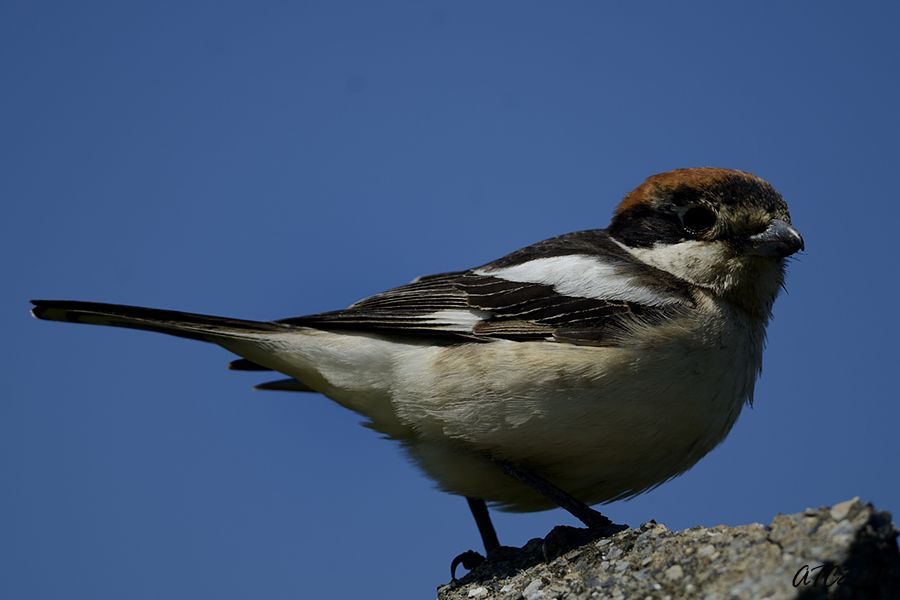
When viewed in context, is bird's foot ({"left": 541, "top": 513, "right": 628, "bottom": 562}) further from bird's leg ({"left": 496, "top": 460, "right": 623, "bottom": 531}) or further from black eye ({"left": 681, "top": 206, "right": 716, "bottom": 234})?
black eye ({"left": 681, "top": 206, "right": 716, "bottom": 234})

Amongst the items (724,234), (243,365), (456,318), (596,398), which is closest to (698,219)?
(724,234)

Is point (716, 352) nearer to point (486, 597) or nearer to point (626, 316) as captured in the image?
point (626, 316)

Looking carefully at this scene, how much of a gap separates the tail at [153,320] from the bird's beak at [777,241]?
2.89m

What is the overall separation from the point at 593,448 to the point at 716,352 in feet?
2.84

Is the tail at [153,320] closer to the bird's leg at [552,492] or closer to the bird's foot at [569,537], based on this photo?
the bird's leg at [552,492]

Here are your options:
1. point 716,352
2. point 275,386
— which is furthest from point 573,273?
point 275,386

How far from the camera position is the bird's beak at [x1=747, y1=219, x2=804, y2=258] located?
5348 millimetres

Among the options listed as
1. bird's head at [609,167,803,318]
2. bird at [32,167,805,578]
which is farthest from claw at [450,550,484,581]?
bird's head at [609,167,803,318]

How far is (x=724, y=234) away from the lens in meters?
5.50

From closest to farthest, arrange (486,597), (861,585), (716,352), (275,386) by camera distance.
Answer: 1. (861,585)
2. (486,597)
3. (716,352)
4. (275,386)

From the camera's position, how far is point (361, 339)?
5.51 m

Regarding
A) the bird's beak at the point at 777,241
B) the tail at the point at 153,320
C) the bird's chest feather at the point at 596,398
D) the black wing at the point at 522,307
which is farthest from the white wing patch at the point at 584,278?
the tail at the point at 153,320

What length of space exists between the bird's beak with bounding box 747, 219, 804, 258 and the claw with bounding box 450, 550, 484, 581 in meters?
2.42

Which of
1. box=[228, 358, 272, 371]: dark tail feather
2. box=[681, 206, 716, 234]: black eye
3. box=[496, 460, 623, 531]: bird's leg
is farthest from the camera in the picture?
box=[228, 358, 272, 371]: dark tail feather
